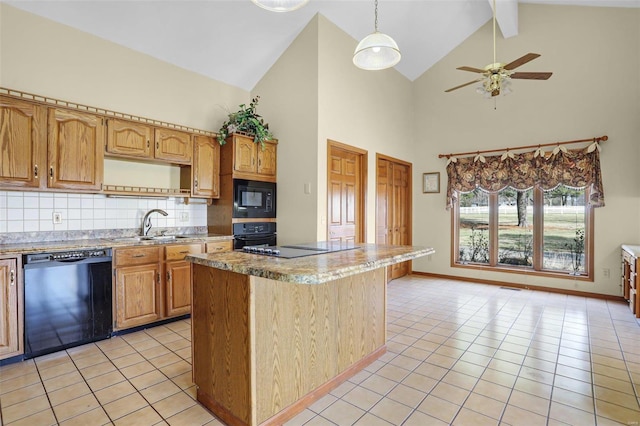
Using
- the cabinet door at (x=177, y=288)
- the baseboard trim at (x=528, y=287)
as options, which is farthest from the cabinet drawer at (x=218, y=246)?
the baseboard trim at (x=528, y=287)

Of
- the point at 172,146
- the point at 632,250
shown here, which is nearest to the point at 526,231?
the point at 632,250

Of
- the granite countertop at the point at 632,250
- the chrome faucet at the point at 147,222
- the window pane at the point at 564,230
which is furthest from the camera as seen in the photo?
the window pane at the point at 564,230

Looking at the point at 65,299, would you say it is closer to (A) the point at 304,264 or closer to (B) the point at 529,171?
(A) the point at 304,264

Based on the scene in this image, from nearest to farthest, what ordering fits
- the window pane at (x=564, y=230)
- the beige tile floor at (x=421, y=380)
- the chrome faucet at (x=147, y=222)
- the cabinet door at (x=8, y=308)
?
the beige tile floor at (x=421, y=380)
the cabinet door at (x=8, y=308)
the chrome faucet at (x=147, y=222)
the window pane at (x=564, y=230)

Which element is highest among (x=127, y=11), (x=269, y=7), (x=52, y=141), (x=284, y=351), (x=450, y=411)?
(x=127, y=11)

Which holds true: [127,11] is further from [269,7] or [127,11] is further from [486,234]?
[486,234]

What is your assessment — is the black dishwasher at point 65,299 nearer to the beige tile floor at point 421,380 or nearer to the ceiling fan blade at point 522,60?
the beige tile floor at point 421,380

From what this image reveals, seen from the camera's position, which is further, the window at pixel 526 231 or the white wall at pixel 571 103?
the window at pixel 526 231

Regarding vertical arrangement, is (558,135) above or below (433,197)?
above

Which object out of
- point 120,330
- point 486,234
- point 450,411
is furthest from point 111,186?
point 486,234

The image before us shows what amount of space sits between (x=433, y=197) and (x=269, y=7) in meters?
4.88

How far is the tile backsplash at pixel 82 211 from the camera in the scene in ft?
9.53

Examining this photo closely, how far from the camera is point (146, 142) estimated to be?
344 centimetres

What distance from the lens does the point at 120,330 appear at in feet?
10.00
